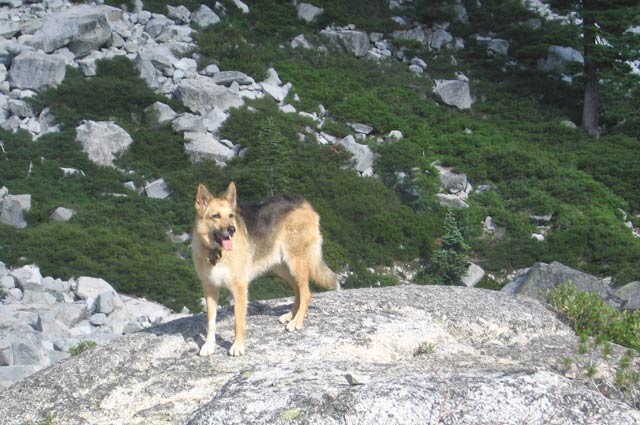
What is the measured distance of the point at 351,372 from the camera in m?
8.18

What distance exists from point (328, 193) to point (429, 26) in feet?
65.7

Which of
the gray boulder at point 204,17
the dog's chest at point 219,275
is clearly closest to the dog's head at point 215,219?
the dog's chest at point 219,275

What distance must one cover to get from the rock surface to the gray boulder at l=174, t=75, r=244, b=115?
2128 centimetres

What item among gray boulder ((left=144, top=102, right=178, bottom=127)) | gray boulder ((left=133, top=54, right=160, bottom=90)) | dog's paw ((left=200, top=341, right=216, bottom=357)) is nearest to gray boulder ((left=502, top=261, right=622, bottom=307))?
dog's paw ((left=200, top=341, right=216, bottom=357))

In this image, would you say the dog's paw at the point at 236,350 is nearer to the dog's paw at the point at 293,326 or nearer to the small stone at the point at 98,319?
the dog's paw at the point at 293,326

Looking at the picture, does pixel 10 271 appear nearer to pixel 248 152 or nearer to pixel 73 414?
pixel 248 152

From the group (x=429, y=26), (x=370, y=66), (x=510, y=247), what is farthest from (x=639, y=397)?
(x=429, y=26)

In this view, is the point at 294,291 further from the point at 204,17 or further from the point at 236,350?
the point at 204,17

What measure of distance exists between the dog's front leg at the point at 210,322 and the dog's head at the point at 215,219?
64cm

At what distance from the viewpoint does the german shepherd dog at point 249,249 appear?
9.91 meters

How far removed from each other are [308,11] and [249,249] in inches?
1391

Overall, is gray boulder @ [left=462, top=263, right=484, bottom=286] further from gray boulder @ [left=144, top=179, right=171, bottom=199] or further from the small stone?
the small stone

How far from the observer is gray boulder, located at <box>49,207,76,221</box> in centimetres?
2502

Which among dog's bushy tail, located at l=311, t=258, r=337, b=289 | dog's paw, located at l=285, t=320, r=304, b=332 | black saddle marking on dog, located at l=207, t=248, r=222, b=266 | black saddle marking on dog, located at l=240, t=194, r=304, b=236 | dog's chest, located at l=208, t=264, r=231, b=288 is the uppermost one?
black saddle marking on dog, located at l=240, t=194, r=304, b=236
